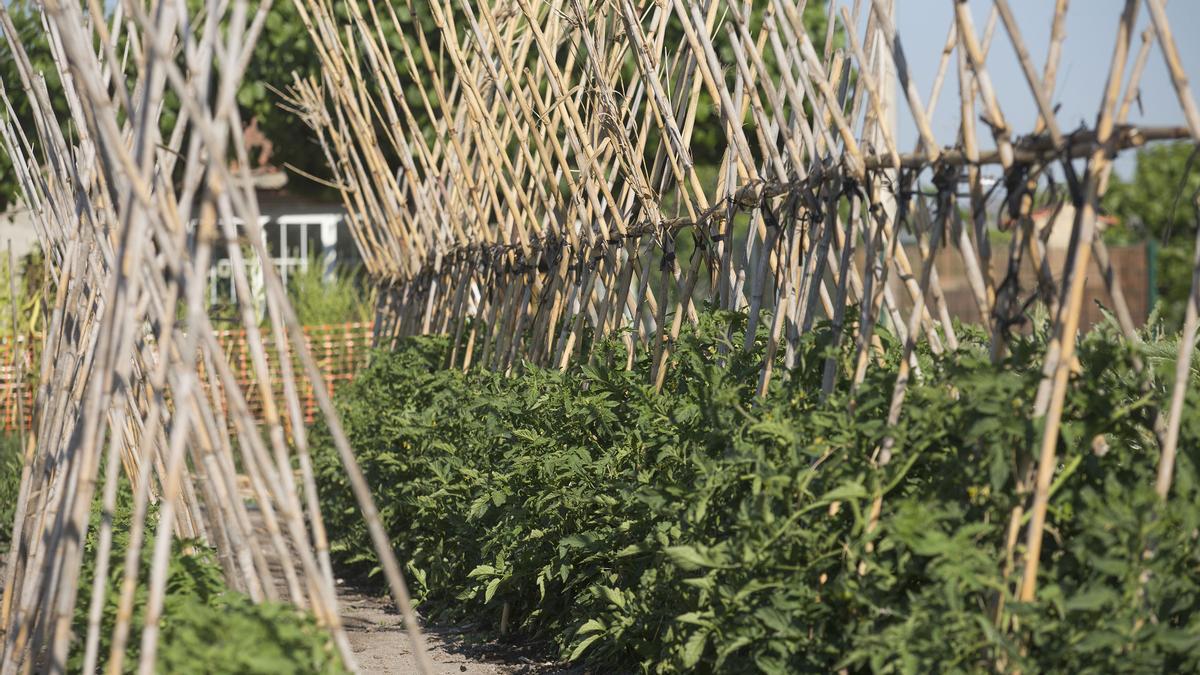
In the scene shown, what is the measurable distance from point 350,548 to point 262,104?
7.77m

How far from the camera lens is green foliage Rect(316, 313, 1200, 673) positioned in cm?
221

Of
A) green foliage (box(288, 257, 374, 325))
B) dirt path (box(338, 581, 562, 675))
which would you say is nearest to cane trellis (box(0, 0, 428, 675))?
dirt path (box(338, 581, 562, 675))

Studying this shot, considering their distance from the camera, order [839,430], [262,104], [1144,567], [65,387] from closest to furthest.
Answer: [1144,567]
[839,430]
[65,387]
[262,104]

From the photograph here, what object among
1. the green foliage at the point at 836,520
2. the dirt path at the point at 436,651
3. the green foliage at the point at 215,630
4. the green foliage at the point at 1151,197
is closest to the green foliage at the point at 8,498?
the dirt path at the point at 436,651

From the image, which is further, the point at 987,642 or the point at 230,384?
the point at 230,384

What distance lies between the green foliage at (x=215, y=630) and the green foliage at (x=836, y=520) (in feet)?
2.85

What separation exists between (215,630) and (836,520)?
1.18 meters

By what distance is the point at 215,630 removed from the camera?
2.20 m

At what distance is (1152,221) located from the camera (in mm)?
26531

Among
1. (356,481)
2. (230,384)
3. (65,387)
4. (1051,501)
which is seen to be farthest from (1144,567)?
(65,387)

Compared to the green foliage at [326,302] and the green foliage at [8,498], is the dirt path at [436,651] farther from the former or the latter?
the green foliage at [326,302]

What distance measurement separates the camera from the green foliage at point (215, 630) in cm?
212

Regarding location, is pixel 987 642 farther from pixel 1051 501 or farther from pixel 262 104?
pixel 262 104

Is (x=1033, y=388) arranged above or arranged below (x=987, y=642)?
above
